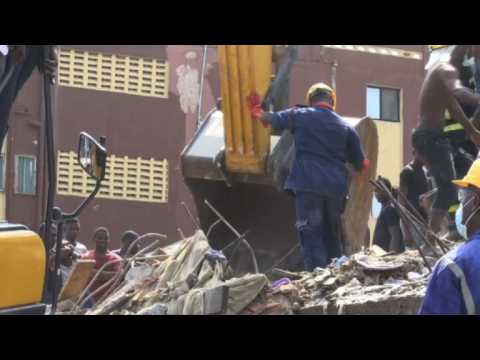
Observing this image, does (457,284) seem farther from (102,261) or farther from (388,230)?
(102,261)

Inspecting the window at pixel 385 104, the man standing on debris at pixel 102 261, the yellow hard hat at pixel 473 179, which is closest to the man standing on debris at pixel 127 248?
the man standing on debris at pixel 102 261

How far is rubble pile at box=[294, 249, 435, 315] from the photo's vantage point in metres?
6.25

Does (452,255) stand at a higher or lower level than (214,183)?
higher

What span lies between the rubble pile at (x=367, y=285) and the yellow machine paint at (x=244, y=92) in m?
2.08

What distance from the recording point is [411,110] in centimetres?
2742

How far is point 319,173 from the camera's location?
26.9ft

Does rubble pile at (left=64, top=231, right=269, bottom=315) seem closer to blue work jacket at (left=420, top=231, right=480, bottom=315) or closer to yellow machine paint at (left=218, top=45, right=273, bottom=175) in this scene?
yellow machine paint at (left=218, top=45, right=273, bottom=175)

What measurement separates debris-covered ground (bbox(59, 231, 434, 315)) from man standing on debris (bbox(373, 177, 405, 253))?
5.25ft

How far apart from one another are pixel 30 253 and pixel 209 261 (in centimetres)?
353

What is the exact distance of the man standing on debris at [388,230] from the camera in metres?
9.37
